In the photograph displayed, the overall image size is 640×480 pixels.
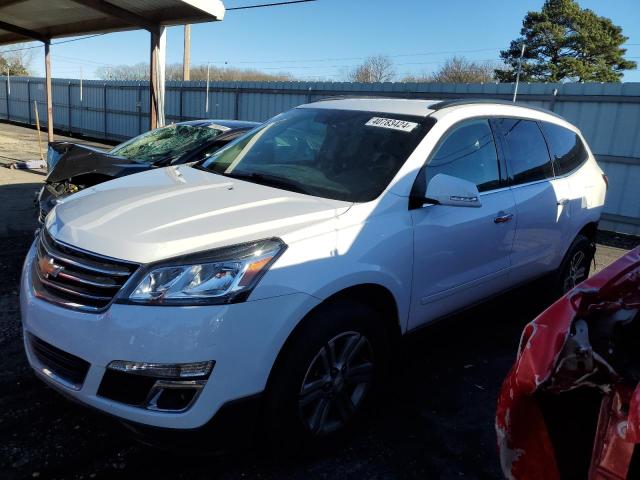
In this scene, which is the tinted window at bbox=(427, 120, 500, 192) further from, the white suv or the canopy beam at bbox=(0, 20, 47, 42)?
the canopy beam at bbox=(0, 20, 47, 42)

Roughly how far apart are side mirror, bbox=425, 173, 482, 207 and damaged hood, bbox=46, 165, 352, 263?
0.53m

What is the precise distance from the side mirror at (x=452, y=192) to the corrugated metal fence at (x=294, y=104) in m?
7.81

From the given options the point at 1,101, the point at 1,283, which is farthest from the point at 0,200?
the point at 1,101

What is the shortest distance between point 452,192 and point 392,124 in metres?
0.72

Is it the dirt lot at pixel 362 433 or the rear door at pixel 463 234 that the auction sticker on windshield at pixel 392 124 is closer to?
the rear door at pixel 463 234

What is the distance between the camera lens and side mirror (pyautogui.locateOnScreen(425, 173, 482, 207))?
9.51 ft

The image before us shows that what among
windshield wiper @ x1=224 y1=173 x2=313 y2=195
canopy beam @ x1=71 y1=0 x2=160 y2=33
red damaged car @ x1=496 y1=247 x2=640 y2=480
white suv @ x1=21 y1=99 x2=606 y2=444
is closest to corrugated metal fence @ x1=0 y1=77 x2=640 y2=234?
canopy beam @ x1=71 y1=0 x2=160 y2=33

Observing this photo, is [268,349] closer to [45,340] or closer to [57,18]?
[45,340]

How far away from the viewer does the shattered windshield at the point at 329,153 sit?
3057 mm

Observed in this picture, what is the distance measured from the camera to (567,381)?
1.73m

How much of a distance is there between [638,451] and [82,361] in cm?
208

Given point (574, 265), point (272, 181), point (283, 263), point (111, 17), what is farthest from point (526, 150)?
point (111, 17)

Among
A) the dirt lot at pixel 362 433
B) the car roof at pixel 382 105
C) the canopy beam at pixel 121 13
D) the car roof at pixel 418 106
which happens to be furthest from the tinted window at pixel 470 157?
the canopy beam at pixel 121 13

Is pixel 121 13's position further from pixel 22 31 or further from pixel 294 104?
pixel 294 104
